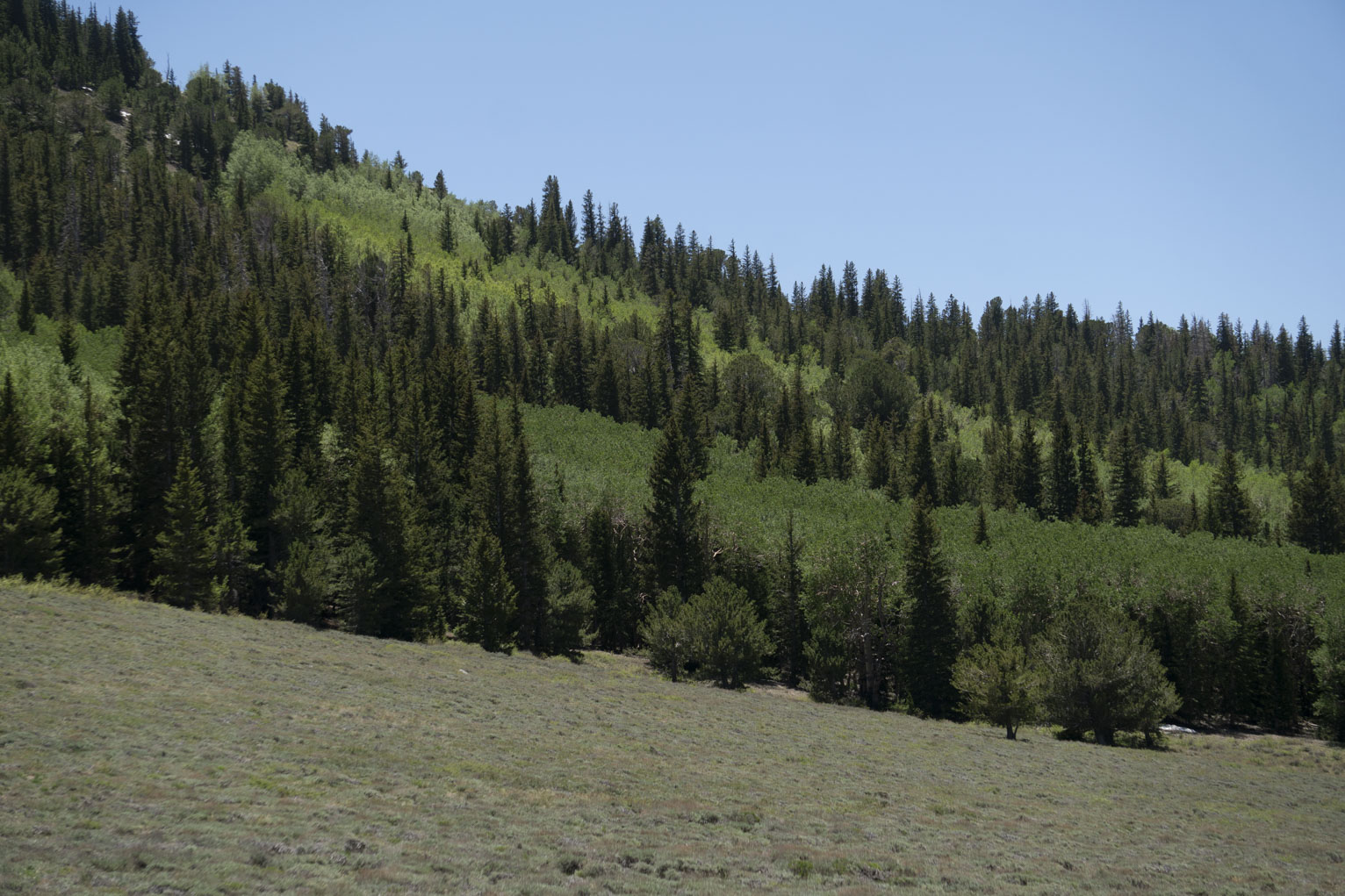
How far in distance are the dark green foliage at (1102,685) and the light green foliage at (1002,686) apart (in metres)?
2.08

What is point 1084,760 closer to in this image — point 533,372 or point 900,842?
point 900,842

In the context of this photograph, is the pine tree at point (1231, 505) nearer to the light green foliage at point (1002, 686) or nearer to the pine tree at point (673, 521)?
the pine tree at point (673, 521)

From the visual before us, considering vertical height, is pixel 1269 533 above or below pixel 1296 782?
above

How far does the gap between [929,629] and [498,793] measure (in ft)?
163

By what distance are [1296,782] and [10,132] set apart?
234117mm

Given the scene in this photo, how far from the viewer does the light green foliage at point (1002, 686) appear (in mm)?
46812

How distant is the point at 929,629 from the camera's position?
6281 cm

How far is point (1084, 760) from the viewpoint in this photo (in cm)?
3791

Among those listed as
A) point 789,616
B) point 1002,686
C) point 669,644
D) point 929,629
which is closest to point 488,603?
point 669,644

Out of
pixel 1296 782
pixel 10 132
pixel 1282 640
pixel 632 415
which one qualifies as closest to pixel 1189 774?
pixel 1296 782

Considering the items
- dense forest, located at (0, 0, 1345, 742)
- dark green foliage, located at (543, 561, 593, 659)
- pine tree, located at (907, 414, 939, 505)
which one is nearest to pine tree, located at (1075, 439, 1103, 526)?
dense forest, located at (0, 0, 1345, 742)

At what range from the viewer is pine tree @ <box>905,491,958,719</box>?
203 ft

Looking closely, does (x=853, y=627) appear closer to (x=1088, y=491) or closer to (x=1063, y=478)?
(x=1063, y=478)

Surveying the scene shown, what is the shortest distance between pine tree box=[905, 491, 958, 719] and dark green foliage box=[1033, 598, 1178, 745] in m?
10.3
